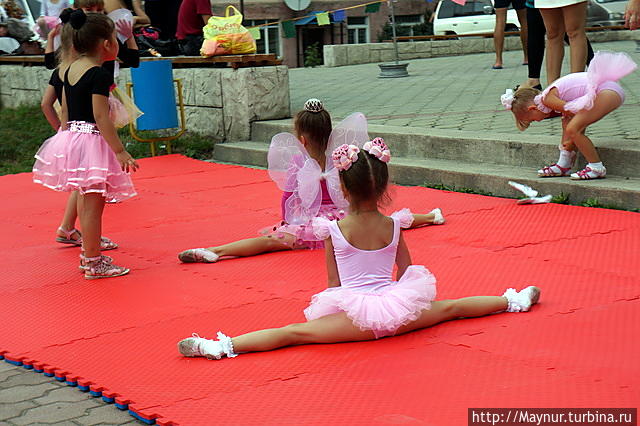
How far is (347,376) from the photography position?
3729mm

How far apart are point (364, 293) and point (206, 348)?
0.74m

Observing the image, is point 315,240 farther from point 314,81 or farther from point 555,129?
point 314,81

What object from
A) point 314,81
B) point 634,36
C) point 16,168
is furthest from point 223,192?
point 634,36

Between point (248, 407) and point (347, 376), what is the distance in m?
0.46

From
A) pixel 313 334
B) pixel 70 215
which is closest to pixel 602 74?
pixel 313 334

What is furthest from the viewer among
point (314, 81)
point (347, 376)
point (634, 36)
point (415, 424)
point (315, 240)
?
point (634, 36)

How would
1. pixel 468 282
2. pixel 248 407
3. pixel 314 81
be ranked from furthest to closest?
pixel 314 81 < pixel 468 282 < pixel 248 407

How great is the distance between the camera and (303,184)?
5.79 m

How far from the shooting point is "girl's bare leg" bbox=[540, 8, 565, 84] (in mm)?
7887

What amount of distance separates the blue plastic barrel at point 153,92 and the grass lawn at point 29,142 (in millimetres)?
551

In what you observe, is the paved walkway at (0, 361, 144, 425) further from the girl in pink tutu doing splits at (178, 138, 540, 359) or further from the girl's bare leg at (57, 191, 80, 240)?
the girl's bare leg at (57, 191, 80, 240)

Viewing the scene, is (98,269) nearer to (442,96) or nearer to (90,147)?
(90,147)

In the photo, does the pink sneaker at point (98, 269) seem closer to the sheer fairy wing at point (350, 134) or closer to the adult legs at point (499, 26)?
the sheer fairy wing at point (350, 134)

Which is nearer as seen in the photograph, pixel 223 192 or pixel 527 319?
pixel 527 319
